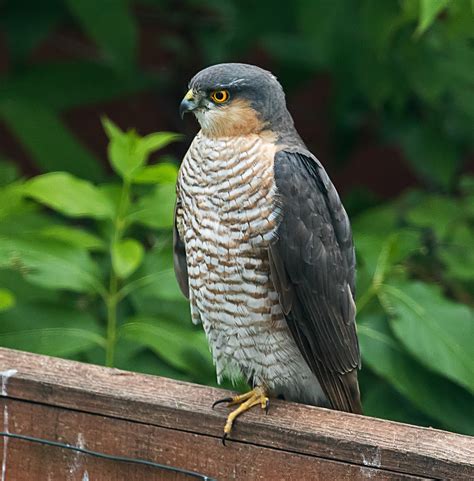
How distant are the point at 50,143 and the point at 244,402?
216cm

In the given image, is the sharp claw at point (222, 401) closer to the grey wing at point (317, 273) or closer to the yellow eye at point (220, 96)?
the grey wing at point (317, 273)

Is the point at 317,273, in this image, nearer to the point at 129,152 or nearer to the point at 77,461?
the point at 129,152

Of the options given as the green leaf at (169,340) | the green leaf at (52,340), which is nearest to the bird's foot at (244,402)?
the green leaf at (169,340)

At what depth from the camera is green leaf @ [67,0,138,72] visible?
4.27 m

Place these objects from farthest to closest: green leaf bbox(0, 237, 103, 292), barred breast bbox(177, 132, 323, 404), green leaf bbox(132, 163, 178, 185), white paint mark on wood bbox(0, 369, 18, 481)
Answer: green leaf bbox(132, 163, 178, 185) < green leaf bbox(0, 237, 103, 292) < barred breast bbox(177, 132, 323, 404) < white paint mark on wood bbox(0, 369, 18, 481)

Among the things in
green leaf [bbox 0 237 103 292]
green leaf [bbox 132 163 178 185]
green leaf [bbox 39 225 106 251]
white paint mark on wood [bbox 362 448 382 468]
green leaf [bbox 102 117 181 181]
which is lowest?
white paint mark on wood [bbox 362 448 382 468]

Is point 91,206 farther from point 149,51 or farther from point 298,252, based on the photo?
point 149,51

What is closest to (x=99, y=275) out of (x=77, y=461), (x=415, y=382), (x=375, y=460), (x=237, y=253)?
(x=237, y=253)

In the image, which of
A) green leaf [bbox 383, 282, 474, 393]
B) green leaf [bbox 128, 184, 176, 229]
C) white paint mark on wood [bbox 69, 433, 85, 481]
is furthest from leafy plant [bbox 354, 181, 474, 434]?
white paint mark on wood [bbox 69, 433, 85, 481]

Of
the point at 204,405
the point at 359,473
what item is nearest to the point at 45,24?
the point at 204,405

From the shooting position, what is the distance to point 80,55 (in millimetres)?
5711

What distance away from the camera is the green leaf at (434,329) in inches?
119

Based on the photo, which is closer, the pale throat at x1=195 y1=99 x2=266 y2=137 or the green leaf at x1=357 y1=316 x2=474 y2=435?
the pale throat at x1=195 y1=99 x2=266 y2=137

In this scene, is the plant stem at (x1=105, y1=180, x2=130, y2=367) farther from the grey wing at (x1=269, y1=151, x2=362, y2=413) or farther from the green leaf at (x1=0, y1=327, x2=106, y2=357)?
the grey wing at (x1=269, y1=151, x2=362, y2=413)
